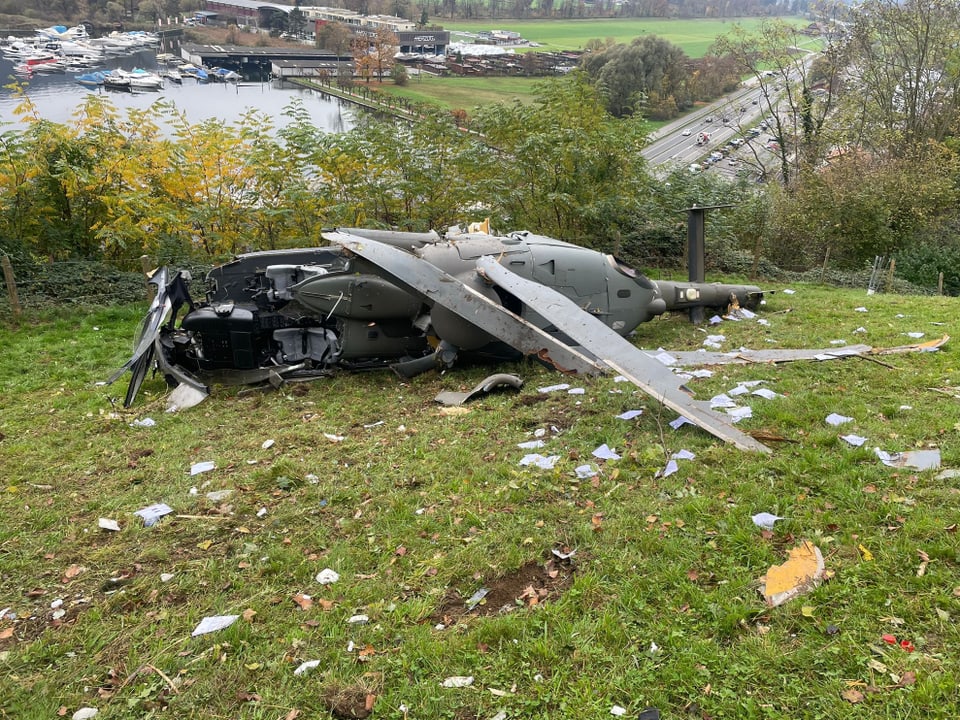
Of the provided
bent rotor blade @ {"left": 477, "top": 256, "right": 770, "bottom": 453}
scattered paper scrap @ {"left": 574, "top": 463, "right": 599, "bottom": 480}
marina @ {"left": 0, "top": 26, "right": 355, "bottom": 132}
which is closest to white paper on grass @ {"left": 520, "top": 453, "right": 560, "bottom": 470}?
scattered paper scrap @ {"left": 574, "top": 463, "right": 599, "bottom": 480}

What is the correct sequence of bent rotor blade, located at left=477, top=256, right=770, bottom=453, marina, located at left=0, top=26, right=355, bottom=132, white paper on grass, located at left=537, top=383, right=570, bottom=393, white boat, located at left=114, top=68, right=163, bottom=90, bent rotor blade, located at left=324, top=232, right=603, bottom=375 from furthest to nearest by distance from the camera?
white boat, located at left=114, top=68, right=163, bottom=90
marina, located at left=0, top=26, right=355, bottom=132
bent rotor blade, located at left=324, top=232, right=603, bottom=375
white paper on grass, located at left=537, top=383, right=570, bottom=393
bent rotor blade, located at left=477, top=256, right=770, bottom=453

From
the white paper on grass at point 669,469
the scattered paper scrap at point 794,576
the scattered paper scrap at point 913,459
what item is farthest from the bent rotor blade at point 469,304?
the scattered paper scrap at point 794,576

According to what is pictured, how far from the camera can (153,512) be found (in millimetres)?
5621

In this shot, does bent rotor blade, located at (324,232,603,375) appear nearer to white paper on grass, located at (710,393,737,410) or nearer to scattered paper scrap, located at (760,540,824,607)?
white paper on grass, located at (710,393,737,410)

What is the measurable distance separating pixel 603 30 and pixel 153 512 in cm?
5029

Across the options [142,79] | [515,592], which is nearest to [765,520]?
[515,592]

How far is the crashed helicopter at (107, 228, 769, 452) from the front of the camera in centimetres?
832

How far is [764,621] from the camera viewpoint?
3.66 metres

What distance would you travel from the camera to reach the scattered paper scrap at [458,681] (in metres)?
3.48

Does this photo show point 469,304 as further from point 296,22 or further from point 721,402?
point 296,22

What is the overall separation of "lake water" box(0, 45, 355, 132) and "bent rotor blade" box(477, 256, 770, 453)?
1282 centimetres

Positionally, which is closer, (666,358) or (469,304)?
(469,304)

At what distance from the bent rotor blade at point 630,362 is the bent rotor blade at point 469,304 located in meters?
0.46

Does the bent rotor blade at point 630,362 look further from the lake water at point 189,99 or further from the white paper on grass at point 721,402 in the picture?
the lake water at point 189,99
